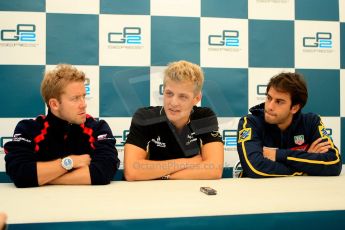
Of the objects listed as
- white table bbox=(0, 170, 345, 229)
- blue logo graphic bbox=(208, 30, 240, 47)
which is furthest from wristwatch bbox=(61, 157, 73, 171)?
blue logo graphic bbox=(208, 30, 240, 47)

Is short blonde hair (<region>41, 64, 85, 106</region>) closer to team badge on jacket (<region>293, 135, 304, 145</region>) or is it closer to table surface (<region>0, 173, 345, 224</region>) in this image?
table surface (<region>0, 173, 345, 224</region>)

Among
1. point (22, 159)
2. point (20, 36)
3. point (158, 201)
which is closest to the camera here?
point (158, 201)

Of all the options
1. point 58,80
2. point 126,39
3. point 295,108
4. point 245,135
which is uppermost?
point 126,39

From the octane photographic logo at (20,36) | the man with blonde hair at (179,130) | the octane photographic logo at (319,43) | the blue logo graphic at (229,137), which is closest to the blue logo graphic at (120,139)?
the man with blonde hair at (179,130)

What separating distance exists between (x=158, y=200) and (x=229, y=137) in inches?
52.9

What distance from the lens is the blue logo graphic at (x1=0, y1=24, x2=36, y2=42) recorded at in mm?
2008

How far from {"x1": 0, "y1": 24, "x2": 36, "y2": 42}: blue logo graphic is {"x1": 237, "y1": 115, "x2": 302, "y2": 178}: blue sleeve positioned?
1361mm

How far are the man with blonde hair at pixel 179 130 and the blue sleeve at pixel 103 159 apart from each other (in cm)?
8

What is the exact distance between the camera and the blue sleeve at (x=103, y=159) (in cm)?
126

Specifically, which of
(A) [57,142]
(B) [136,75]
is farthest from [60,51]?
(A) [57,142]

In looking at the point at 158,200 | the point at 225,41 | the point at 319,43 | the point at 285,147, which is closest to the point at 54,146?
the point at 158,200

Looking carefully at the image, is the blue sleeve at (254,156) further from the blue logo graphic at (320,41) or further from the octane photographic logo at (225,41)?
the blue logo graphic at (320,41)

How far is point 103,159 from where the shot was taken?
1.35 m

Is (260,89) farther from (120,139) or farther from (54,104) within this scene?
(54,104)
